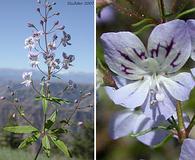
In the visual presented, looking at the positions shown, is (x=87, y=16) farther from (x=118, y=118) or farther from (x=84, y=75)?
(x=118, y=118)

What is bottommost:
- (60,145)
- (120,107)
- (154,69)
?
(60,145)

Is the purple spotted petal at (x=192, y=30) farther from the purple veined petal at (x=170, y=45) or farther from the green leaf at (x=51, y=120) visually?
the green leaf at (x=51, y=120)

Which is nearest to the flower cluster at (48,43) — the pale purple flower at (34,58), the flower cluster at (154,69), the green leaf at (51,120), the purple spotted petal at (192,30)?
the pale purple flower at (34,58)

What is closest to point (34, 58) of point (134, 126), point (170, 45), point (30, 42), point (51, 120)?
point (30, 42)

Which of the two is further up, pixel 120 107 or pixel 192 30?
pixel 192 30

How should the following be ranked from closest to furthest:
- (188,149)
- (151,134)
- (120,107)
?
(188,149) < (151,134) < (120,107)

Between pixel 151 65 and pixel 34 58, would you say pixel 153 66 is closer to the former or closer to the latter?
pixel 151 65
